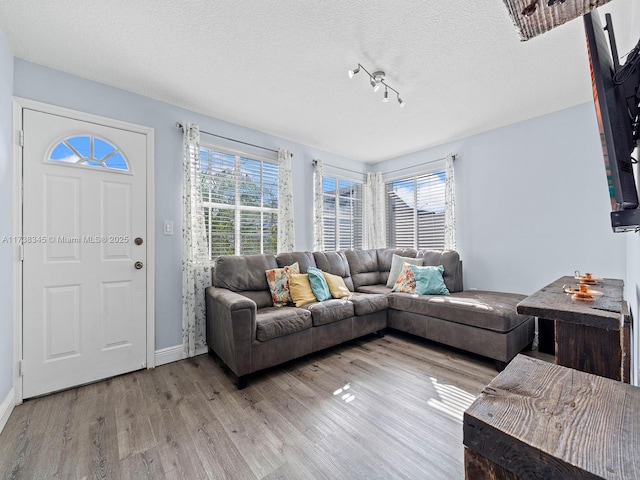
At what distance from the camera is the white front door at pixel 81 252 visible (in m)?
2.10

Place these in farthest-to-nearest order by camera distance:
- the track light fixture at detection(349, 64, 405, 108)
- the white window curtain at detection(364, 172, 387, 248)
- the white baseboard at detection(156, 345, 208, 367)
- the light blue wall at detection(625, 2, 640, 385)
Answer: the white window curtain at detection(364, 172, 387, 248), the white baseboard at detection(156, 345, 208, 367), the track light fixture at detection(349, 64, 405, 108), the light blue wall at detection(625, 2, 640, 385)

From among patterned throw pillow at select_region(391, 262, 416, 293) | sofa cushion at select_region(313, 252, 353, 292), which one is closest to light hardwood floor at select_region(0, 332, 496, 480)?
patterned throw pillow at select_region(391, 262, 416, 293)

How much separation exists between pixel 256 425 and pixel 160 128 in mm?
2735

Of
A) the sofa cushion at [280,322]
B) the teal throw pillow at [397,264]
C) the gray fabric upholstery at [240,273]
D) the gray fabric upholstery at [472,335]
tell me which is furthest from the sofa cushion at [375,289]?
the gray fabric upholstery at [240,273]

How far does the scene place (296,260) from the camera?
3328 mm

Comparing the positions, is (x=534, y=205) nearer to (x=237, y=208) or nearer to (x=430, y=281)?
(x=430, y=281)

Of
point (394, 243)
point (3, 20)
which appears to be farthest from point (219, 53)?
point (394, 243)

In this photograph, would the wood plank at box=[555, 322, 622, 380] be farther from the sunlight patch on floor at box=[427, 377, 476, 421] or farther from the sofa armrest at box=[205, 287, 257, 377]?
the sofa armrest at box=[205, 287, 257, 377]

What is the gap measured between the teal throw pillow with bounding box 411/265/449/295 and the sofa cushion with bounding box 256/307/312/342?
4.89ft

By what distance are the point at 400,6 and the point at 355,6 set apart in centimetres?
27

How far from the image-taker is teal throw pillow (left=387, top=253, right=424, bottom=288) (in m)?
3.75

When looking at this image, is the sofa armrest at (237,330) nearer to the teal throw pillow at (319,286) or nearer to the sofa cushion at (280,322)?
the sofa cushion at (280,322)

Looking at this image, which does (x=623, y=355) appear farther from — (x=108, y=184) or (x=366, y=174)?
(x=366, y=174)

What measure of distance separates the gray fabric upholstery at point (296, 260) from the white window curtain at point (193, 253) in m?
0.81
